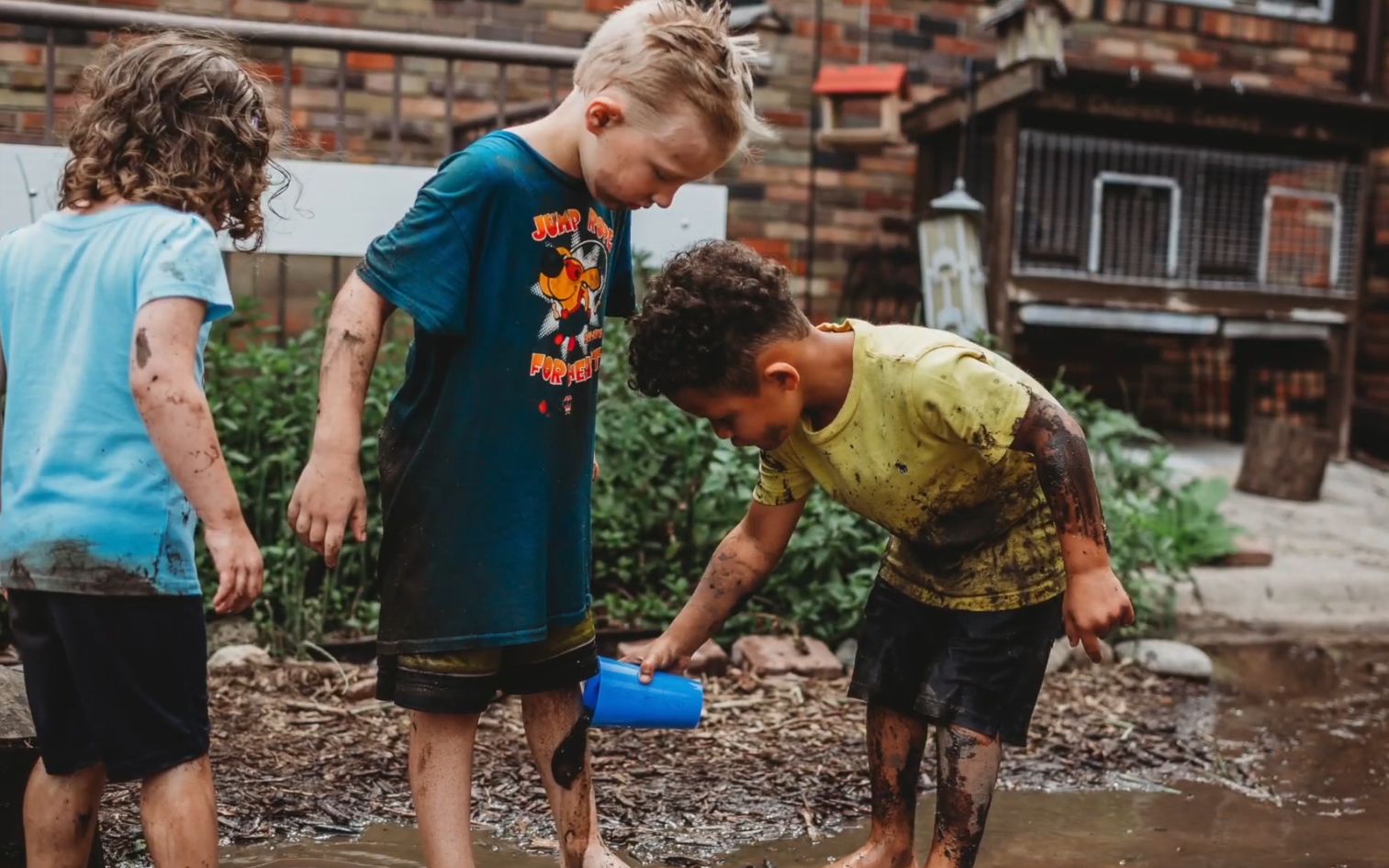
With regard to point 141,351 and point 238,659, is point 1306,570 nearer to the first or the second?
point 238,659

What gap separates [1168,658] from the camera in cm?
394

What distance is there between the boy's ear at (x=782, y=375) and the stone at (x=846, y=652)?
1.83 meters

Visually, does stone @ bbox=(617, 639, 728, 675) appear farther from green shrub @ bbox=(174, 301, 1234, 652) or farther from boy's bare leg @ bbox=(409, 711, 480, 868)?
boy's bare leg @ bbox=(409, 711, 480, 868)

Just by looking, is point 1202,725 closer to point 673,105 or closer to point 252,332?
point 673,105

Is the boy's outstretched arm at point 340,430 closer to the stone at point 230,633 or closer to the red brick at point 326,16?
the stone at point 230,633

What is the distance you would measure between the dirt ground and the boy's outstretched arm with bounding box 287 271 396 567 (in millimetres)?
921

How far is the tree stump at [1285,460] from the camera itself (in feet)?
19.7

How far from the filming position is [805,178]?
21.7ft

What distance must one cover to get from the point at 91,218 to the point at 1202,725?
2.97 metres

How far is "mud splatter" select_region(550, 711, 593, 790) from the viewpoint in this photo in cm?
219

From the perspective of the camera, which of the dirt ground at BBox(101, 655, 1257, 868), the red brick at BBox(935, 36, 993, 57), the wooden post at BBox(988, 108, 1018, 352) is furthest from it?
the red brick at BBox(935, 36, 993, 57)

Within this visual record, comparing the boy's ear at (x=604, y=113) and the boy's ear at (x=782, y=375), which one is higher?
the boy's ear at (x=604, y=113)

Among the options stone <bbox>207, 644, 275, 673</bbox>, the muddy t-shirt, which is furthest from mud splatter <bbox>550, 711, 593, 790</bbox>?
stone <bbox>207, 644, 275, 673</bbox>

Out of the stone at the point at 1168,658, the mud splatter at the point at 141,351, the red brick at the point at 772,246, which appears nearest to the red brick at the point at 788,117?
the red brick at the point at 772,246
